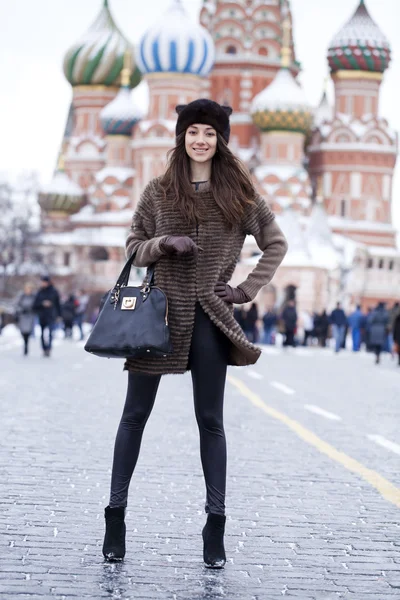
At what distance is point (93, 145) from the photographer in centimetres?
9306

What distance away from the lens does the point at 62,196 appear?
302ft

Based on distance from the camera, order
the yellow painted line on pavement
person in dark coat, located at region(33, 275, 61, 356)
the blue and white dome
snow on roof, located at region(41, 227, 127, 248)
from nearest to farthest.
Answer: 1. the yellow painted line on pavement
2. person in dark coat, located at region(33, 275, 61, 356)
3. the blue and white dome
4. snow on roof, located at region(41, 227, 127, 248)

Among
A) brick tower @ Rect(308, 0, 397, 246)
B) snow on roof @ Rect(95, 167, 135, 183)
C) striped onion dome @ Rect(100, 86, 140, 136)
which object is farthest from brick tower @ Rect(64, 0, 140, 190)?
brick tower @ Rect(308, 0, 397, 246)

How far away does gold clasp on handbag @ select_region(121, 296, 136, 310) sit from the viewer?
602 cm

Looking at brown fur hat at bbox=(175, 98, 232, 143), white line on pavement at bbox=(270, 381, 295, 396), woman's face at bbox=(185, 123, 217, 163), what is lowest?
white line on pavement at bbox=(270, 381, 295, 396)

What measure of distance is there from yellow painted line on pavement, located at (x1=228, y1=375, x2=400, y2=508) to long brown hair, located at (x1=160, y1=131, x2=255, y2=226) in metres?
2.16

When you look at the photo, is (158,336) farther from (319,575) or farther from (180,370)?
(319,575)

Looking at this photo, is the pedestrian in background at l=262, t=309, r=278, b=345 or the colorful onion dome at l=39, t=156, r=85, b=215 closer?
the pedestrian in background at l=262, t=309, r=278, b=345

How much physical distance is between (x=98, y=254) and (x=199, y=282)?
274 feet

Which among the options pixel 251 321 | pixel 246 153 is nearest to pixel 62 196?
pixel 246 153

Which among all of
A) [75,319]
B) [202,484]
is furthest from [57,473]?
[75,319]

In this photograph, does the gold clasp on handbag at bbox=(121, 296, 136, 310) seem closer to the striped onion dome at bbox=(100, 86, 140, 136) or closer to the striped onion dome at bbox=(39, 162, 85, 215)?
the striped onion dome at bbox=(100, 86, 140, 136)

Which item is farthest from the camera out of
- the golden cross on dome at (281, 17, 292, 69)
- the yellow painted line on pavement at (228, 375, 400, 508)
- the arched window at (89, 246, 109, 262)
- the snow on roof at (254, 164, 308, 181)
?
the arched window at (89, 246, 109, 262)

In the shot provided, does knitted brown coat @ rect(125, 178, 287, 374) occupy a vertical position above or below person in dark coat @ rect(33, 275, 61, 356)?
above
